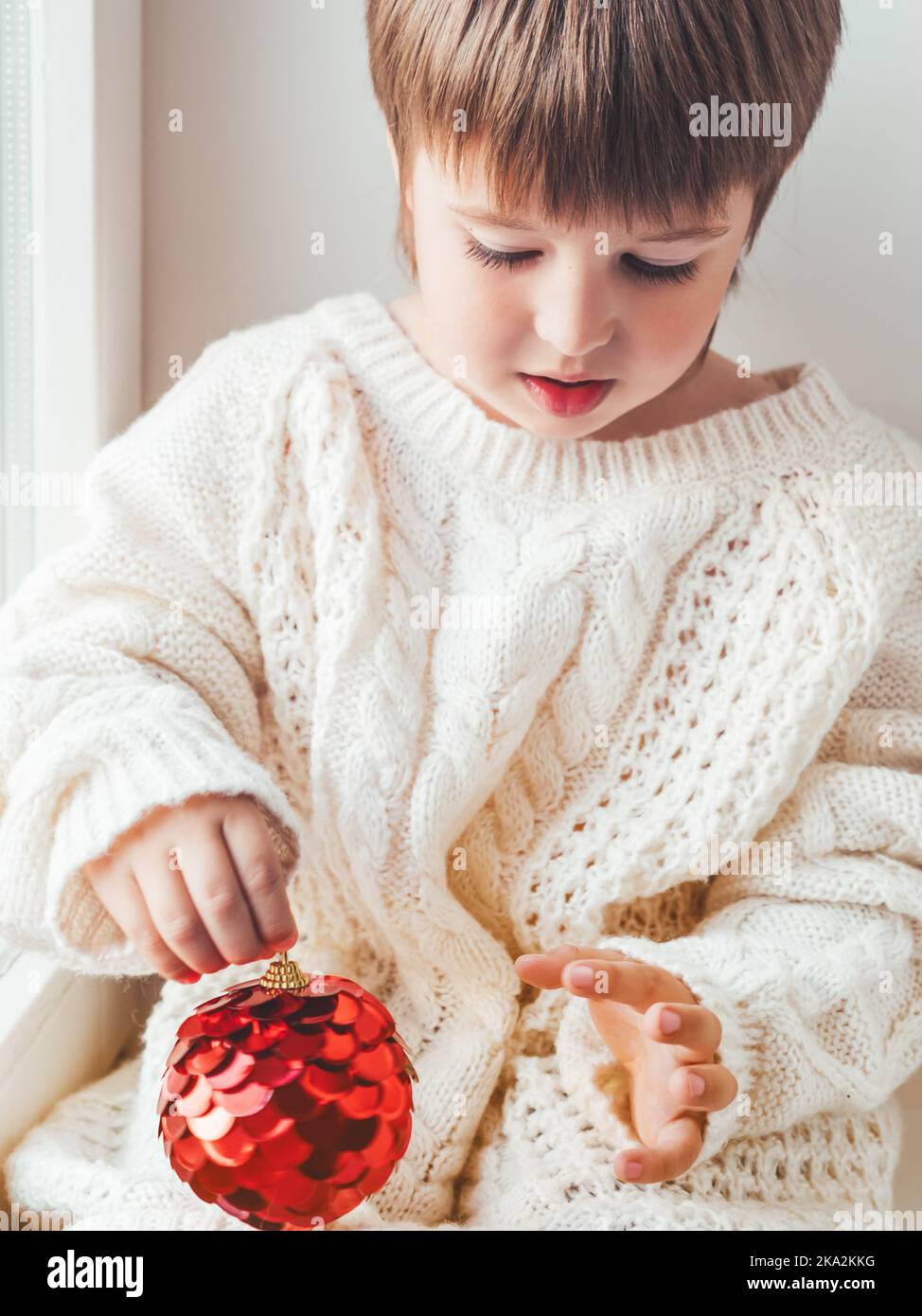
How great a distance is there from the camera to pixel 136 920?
2.35 ft

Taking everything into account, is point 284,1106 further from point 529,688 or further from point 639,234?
point 639,234

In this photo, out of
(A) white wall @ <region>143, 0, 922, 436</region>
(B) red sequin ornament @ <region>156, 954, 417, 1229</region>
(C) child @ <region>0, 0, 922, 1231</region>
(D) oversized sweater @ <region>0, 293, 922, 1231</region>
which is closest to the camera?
(B) red sequin ornament @ <region>156, 954, 417, 1229</region>

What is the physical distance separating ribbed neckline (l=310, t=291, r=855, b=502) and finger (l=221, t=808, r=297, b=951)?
325mm

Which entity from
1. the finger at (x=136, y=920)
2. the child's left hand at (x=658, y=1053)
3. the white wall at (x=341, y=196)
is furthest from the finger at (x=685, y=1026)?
the white wall at (x=341, y=196)

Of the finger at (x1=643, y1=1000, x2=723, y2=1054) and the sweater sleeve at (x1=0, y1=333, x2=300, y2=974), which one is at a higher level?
the sweater sleeve at (x1=0, y1=333, x2=300, y2=974)

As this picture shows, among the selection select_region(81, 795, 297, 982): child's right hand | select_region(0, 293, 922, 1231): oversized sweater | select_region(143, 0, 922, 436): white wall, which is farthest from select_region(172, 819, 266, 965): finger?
select_region(143, 0, 922, 436): white wall

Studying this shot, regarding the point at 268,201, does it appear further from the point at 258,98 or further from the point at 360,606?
the point at 360,606

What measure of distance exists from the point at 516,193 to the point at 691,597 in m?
0.31

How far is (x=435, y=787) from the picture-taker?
2.81 ft

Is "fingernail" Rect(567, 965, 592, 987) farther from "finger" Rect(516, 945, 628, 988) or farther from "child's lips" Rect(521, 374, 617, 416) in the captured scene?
"child's lips" Rect(521, 374, 617, 416)

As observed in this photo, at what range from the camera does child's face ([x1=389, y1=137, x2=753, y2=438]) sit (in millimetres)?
751

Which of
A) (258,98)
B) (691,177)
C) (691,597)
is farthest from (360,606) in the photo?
(258,98)

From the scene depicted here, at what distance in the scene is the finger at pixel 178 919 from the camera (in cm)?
70
